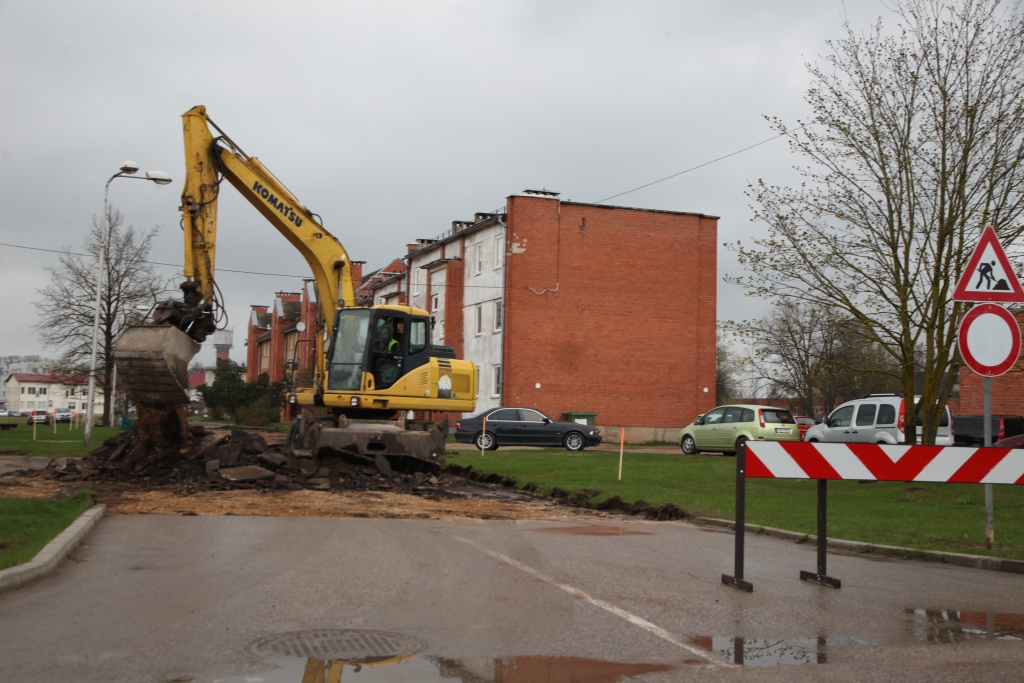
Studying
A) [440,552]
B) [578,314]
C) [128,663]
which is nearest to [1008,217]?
[440,552]

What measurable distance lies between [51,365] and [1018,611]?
163ft

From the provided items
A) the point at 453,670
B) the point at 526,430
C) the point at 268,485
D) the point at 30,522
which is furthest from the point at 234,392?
the point at 453,670

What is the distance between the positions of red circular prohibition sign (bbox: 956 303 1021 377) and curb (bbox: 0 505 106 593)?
9091 millimetres

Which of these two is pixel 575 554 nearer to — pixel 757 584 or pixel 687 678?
pixel 757 584

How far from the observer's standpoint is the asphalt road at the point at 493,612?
5.49 meters

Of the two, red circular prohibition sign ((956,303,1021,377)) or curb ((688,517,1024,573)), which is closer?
curb ((688,517,1024,573))

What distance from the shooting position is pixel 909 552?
1029 cm

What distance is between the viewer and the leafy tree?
61344 mm

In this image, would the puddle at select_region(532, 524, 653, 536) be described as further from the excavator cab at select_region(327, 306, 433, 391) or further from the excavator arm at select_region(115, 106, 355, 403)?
the excavator cab at select_region(327, 306, 433, 391)

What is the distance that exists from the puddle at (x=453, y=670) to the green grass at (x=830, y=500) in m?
6.36

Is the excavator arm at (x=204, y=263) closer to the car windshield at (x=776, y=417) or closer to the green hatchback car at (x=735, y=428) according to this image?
the green hatchback car at (x=735, y=428)

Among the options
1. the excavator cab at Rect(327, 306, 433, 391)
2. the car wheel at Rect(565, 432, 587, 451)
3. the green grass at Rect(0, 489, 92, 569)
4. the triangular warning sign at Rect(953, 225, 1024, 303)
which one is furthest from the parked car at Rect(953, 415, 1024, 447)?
the green grass at Rect(0, 489, 92, 569)

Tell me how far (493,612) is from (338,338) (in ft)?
43.2

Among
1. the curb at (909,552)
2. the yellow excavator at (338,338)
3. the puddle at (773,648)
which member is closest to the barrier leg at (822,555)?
the curb at (909,552)
